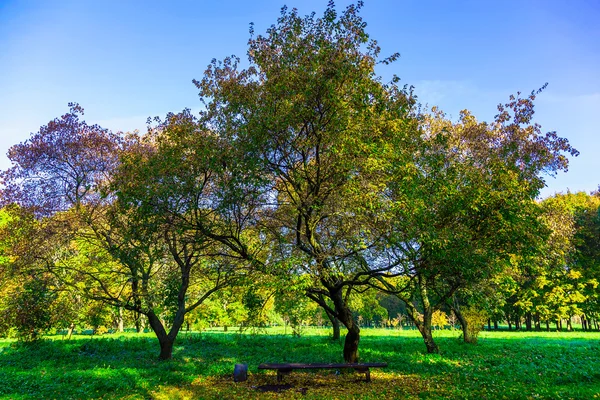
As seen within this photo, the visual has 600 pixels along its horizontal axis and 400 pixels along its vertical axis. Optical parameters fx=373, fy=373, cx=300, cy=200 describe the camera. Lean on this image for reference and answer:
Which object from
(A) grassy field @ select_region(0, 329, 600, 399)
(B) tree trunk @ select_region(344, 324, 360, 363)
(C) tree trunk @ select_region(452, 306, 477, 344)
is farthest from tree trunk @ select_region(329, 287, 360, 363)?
(C) tree trunk @ select_region(452, 306, 477, 344)

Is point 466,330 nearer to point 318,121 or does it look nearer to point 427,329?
point 427,329

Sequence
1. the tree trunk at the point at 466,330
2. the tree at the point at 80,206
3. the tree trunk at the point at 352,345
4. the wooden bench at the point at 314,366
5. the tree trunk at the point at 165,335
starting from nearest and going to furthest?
1. the wooden bench at the point at 314,366
2. the tree trunk at the point at 352,345
3. the tree at the point at 80,206
4. the tree trunk at the point at 165,335
5. the tree trunk at the point at 466,330

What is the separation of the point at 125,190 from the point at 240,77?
5558 mm

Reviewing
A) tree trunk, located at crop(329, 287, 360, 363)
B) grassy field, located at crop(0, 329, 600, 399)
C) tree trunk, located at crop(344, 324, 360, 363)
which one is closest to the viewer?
grassy field, located at crop(0, 329, 600, 399)

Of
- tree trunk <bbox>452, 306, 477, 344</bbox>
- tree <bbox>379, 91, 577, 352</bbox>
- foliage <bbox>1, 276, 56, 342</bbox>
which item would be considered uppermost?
tree <bbox>379, 91, 577, 352</bbox>

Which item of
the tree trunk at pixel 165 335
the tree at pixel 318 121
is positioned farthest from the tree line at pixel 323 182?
the tree trunk at pixel 165 335

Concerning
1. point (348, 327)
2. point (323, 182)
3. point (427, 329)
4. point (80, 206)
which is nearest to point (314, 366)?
point (348, 327)

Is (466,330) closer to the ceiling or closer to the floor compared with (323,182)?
closer to the floor

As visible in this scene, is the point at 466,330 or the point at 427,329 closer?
the point at 427,329

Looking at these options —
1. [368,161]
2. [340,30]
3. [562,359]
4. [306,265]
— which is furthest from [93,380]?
[562,359]

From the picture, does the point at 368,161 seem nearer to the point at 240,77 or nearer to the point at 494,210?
the point at 494,210

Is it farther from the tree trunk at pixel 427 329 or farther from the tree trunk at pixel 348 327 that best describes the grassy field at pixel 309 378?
the tree trunk at pixel 348 327

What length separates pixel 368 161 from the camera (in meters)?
10.6

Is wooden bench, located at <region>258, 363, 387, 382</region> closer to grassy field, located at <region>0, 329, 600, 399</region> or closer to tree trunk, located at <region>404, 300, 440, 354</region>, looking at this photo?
grassy field, located at <region>0, 329, 600, 399</region>
